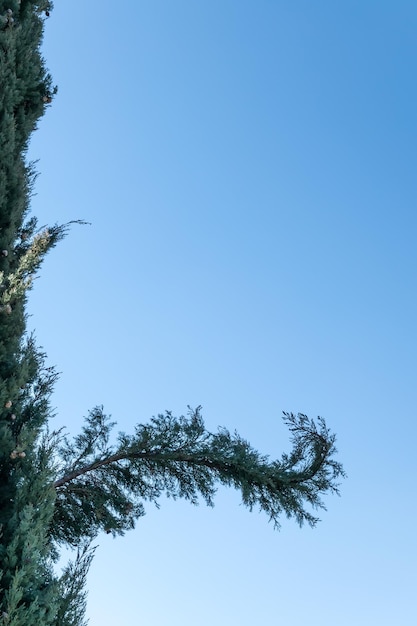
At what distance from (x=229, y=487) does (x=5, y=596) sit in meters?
2.71

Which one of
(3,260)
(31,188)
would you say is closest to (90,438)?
(3,260)

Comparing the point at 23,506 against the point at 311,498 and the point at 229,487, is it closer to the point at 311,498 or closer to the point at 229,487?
the point at 229,487

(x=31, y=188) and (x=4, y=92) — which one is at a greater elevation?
(x=4, y=92)

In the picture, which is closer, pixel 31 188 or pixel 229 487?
pixel 229 487

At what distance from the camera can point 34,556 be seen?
4.30 m

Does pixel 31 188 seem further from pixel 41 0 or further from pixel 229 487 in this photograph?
pixel 229 487

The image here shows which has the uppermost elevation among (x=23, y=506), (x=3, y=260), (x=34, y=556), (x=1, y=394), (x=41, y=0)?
(x=41, y=0)

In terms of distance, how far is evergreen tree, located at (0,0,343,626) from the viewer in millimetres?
4777

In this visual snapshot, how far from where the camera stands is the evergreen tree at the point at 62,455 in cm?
478

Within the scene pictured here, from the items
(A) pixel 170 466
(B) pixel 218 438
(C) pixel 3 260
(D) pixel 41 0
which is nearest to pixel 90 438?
(A) pixel 170 466

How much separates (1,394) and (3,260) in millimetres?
1578

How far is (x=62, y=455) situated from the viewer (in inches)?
240

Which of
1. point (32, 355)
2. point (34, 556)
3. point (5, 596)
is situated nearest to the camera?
point (5, 596)

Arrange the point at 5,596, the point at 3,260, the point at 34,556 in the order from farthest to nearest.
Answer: the point at 3,260
the point at 34,556
the point at 5,596
